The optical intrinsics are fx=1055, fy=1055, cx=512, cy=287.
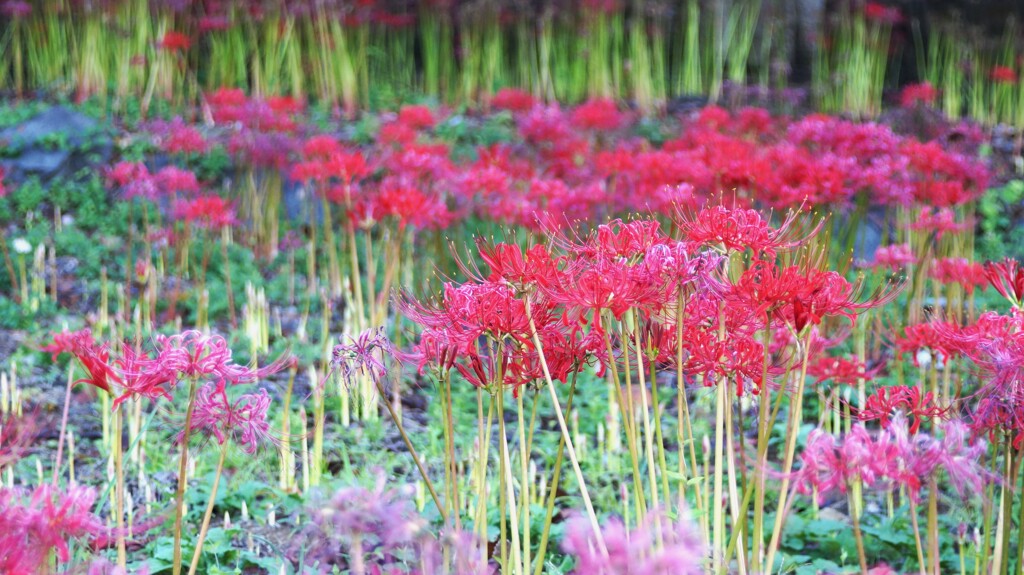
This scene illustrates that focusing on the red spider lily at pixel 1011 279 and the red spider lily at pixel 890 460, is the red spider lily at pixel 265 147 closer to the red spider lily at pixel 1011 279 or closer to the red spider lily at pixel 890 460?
the red spider lily at pixel 1011 279

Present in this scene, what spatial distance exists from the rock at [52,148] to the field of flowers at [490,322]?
3cm

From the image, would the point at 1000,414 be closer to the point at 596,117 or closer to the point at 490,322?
the point at 490,322

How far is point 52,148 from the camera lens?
26.2 feet

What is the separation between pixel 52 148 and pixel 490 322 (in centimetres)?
710

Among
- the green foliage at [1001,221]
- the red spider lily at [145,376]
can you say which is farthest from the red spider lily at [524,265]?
the green foliage at [1001,221]

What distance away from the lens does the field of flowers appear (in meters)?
1.88

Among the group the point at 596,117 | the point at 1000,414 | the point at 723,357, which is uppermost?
the point at 596,117

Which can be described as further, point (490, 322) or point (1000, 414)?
point (1000, 414)

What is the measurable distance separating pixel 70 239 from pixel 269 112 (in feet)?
5.00

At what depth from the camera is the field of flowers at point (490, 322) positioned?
1.88 meters

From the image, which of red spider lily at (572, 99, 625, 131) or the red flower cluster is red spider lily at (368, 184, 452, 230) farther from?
red spider lily at (572, 99, 625, 131)

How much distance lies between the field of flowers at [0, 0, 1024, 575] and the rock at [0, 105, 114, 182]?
0.03 m

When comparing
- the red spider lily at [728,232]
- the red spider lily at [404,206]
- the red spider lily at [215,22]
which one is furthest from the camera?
the red spider lily at [215,22]

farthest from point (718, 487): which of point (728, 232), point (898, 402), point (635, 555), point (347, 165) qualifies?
point (347, 165)
